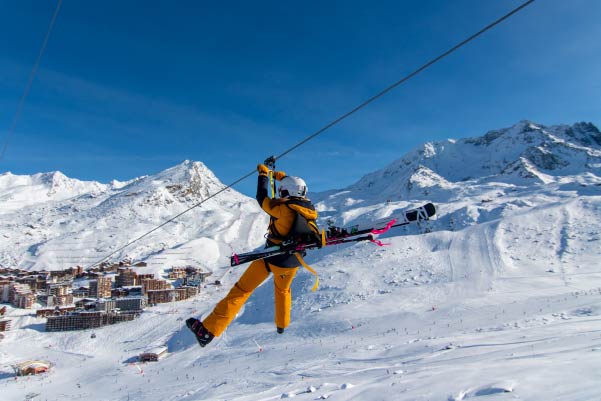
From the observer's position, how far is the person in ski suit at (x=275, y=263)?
6320mm

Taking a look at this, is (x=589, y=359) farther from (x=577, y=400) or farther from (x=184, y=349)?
(x=184, y=349)

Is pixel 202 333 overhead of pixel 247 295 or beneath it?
beneath

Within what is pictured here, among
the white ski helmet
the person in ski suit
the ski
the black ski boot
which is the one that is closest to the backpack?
the person in ski suit

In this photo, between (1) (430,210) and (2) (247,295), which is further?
(2) (247,295)

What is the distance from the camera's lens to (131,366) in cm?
3094

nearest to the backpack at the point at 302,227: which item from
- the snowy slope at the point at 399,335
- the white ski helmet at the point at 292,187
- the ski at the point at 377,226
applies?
the white ski helmet at the point at 292,187

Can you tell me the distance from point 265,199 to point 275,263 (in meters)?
1.15

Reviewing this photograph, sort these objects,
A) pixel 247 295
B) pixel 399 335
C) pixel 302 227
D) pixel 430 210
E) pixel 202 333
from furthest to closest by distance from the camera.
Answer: pixel 399 335, pixel 247 295, pixel 430 210, pixel 202 333, pixel 302 227

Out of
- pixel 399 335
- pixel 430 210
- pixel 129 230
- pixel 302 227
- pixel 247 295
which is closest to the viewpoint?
→ pixel 302 227

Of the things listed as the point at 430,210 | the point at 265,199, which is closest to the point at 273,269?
the point at 265,199

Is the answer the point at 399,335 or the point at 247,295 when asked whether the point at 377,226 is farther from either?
the point at 399,335

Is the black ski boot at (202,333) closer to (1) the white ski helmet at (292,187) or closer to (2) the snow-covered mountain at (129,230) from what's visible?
(1) the white ski helmet at (292,187)

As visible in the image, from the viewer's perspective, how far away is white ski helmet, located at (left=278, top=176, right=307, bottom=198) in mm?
6383

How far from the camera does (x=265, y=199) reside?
6426mm
